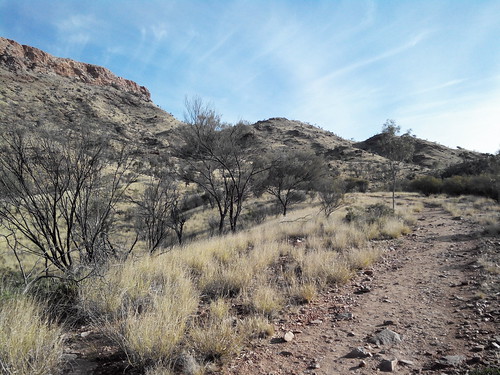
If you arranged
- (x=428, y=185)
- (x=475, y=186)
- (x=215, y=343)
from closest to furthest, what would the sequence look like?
(x=215, y=343)
(x=475, y=186)
(x=428, y=185)

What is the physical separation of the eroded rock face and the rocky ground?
82.0 meters

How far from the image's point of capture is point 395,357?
118 inches

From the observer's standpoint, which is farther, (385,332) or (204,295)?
(204,295)

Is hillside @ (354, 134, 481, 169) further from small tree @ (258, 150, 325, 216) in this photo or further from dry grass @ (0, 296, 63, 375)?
dry grass @ (0, 296, 63, 375)

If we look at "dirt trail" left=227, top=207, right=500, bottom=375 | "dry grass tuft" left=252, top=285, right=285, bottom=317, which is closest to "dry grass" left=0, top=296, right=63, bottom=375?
"dirt trail" left=227, top=207, right=500, bottom=375

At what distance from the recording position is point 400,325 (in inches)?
146

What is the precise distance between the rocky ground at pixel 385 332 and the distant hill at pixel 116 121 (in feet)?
16.8

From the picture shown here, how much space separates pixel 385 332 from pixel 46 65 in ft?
389

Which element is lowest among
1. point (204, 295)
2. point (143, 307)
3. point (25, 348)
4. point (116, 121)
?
point (204, 295)

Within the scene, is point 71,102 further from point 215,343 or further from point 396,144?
point 215,343

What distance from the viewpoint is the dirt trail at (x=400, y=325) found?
2.88m

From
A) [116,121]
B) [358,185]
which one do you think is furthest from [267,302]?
[358,185]

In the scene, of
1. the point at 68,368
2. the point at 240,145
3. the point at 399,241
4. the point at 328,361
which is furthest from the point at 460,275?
the point at 240,145

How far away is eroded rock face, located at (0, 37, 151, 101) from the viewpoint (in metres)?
67.5
